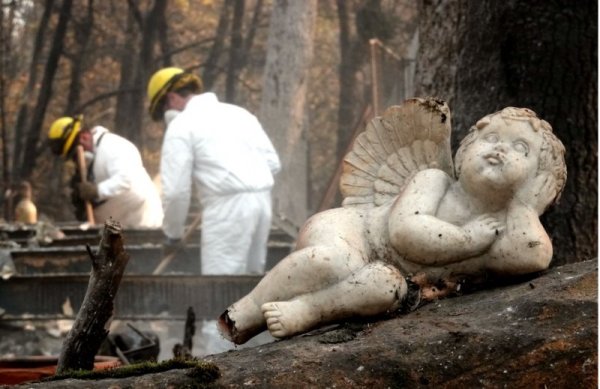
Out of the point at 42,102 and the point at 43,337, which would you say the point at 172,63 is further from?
the point at 43,337

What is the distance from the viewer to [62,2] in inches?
1030

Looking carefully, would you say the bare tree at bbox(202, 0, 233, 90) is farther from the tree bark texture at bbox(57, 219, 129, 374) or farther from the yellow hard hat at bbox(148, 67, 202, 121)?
the tree bark texture at bbox(57, 219, 129, 374)

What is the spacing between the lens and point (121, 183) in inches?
464

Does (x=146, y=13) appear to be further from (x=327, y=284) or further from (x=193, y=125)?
(x=327, y=284)

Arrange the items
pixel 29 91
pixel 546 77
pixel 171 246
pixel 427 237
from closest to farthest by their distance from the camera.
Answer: pixel 427 237
pixel 546 77
pixel 171 246
pixel 29 91

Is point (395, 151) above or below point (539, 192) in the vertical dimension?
above

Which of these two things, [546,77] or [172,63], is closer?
[546,77]

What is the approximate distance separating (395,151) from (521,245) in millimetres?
641

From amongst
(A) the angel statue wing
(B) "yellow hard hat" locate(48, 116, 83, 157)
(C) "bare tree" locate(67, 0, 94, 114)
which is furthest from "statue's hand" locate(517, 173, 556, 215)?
(C) "bare tree" locate(67, 0, 94, 114)

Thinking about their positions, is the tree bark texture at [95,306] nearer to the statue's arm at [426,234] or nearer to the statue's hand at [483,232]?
the statue's arm at [426,234]

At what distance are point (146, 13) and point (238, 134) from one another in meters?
18.2

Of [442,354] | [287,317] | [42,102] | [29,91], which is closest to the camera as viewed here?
[442,354]

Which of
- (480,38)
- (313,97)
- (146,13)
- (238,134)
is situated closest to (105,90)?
(146,13)

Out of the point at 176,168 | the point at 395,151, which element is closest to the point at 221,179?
the point at 176,168
